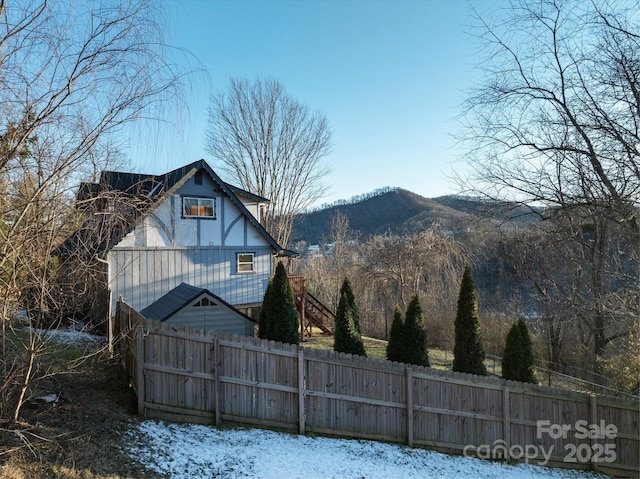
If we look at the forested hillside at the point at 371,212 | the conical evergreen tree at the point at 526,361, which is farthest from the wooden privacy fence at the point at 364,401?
the forested hillside at the point at 371,212

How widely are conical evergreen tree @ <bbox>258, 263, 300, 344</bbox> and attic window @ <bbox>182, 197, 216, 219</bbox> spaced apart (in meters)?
4.32

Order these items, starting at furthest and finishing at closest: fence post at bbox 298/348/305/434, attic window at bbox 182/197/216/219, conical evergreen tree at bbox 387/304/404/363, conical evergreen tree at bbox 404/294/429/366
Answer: attic window at bbox 182/197/216/219 → conical evergreen tree at bbox 387/304/404/363 → conical evergreen tree at bbox 404/294/429/366 → fence post at bbox 298/348/305/434

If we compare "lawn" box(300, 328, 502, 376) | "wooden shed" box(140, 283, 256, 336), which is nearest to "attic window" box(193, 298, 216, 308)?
"wooden shed" box(140, 283, 256, 336)

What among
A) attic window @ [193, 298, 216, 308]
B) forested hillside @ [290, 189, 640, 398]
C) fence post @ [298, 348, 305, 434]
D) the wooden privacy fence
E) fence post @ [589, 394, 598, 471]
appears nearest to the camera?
the wooden privacy fence

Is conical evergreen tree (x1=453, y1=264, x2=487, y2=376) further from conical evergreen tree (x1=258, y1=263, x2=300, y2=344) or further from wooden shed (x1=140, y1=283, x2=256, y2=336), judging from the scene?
wooden shed (x1=140, y1=283, x2=256, y2=336)

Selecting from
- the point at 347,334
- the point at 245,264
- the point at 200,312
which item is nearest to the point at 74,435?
the point at 200,312

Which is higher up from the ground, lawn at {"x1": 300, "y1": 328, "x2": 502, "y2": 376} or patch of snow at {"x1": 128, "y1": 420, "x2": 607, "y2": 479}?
patch of snow at {"x1": 128, "y1": 420, "x2": 607, "y2": 479}

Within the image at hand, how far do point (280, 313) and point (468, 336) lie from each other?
200 inches

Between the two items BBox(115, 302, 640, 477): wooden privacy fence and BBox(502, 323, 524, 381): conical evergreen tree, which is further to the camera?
BBox(502, 323, 524, 381): conical evergreen tree

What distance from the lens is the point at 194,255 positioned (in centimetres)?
1366

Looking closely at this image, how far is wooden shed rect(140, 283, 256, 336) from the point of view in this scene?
9812mm

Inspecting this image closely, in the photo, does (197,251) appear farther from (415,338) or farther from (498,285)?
(498,285)

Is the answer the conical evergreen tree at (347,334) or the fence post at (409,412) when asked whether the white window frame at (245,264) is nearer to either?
the conical evergreen tree at (347,334)

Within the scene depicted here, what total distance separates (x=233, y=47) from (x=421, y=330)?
8543 millimetres
